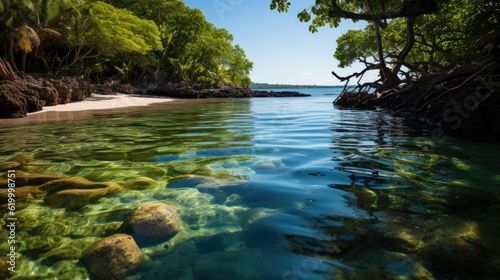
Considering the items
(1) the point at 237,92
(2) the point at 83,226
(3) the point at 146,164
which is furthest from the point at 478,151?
(1) the point at 237,92

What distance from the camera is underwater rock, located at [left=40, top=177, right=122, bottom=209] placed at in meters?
2.72

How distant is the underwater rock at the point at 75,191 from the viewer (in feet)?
8.93

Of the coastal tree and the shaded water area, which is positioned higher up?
the coastal tree

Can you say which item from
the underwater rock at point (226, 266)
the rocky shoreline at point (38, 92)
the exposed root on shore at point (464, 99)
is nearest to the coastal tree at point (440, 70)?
the exposed root on shore at point (464, 99)

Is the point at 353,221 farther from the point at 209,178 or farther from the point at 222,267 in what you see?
the point at 209,178

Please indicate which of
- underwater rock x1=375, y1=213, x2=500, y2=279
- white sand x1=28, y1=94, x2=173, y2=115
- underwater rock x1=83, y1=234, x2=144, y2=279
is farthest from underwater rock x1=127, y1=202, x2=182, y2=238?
white sand x1=28, y1=94, x2=173, y2=115

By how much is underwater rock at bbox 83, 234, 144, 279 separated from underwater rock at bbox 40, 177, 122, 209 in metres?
1.01

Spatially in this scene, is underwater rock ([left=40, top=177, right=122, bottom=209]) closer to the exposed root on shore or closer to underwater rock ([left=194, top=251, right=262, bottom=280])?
underwater rock ([left=194, top=251, right=262, bottom=280])

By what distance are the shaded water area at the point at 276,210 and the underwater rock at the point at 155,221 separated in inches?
2.6

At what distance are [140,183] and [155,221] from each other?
3.59 ft

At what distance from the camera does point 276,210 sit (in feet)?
8.01

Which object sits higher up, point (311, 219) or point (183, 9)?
point (183, 9)

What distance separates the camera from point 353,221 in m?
2.21

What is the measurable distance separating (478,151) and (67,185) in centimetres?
591
